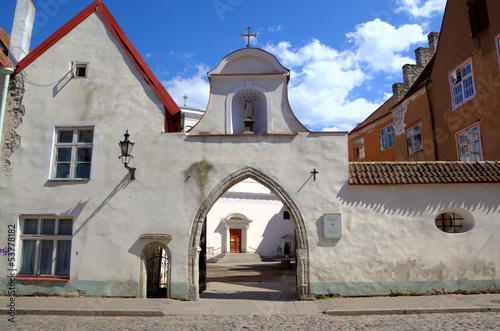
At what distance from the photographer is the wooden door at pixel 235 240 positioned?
29.3m

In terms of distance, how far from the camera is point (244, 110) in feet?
38.0

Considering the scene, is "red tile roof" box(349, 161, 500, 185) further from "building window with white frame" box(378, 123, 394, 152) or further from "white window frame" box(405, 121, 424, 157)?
"building window with white frame" box(378, 123, 394, 152)

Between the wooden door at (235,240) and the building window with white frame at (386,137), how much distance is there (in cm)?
1299

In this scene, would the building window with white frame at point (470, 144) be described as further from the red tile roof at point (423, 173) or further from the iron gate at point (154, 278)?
the iron gate at point (154, 278)

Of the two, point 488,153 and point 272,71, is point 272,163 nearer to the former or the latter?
point 272,71

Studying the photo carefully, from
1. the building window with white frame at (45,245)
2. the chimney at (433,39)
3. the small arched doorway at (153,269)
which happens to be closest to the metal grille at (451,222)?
the small arched doorway at (153,269)

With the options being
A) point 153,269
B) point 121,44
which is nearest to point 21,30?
point 121,44

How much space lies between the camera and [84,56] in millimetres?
11391

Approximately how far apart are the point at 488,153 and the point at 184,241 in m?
11.0

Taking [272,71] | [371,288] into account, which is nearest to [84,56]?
[272,71]

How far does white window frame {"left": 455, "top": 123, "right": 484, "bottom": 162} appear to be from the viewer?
14.2 m

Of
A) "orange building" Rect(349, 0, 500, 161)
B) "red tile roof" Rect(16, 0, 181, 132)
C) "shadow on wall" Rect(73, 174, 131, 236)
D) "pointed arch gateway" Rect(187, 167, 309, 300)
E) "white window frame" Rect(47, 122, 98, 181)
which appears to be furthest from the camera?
"orange building" Rect(349, 0, 500, 161)

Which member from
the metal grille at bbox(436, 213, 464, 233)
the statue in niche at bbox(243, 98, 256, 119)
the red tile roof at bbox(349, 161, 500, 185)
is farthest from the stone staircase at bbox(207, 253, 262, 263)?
the red tile roof at bbox(349, 161, 500, 185)

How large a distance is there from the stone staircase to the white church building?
15.2 metres
